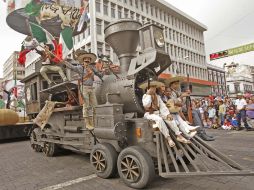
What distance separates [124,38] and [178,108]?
2.22 m

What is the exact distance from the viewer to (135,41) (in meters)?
5.96

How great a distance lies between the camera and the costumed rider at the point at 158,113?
166 inches

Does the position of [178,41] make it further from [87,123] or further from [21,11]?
[87,123]

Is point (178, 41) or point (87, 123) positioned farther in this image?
point (178, 41)

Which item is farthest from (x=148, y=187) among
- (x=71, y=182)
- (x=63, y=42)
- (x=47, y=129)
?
(x=63, y=42)

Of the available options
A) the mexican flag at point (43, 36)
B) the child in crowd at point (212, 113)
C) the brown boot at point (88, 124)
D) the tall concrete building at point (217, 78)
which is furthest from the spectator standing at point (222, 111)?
the tall concrete building at point (217, 78)

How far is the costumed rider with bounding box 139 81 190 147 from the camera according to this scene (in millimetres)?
4223

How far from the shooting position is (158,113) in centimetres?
470

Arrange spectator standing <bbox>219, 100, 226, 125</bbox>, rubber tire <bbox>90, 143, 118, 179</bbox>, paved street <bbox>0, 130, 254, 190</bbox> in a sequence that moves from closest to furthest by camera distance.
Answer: paved street <bbox>0, 130, 254, 190</bbox>, rubber tire <bbox>90, 143, 118, 179</bbox>, spectator standing <bbox>219, 100, 226, 125</bbox>

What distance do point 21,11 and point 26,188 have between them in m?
11.7

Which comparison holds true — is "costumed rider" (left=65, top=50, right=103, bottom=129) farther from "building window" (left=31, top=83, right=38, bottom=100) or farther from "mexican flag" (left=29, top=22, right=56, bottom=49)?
"mexican flag" (left=29, top=22, right=56, bottom=49)

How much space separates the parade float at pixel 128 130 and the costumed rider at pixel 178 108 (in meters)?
0.21

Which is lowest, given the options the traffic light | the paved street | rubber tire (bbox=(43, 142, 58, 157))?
the paved street

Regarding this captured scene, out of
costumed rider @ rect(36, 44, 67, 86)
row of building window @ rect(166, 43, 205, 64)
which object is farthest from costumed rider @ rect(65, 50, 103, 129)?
row of building window @ rect(166, 43, 205, 64)
